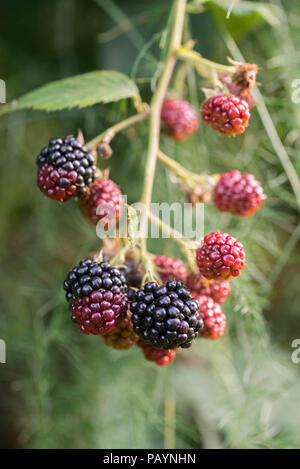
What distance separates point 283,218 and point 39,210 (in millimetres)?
721

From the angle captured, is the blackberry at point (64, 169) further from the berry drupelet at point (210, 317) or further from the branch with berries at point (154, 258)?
the berry drupelet at point (210, 317)

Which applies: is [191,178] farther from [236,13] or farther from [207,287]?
[236,13]

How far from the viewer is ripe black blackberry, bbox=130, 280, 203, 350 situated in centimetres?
61

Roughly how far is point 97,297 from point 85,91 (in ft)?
1.33

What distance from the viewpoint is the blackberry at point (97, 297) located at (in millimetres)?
625

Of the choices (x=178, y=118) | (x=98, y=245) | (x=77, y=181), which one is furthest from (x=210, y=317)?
(x=98, y=245)

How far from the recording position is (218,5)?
0.96 meters

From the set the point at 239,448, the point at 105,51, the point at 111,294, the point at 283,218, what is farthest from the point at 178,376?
the point at 105,51

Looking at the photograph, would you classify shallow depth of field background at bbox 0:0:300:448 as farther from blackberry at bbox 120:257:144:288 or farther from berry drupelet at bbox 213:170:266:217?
blackberry at bbox 120:257:144:288

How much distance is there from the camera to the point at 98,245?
1273 millimetres

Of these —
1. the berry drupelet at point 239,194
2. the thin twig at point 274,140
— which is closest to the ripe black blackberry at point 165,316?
the berry drupelet at point 239,194

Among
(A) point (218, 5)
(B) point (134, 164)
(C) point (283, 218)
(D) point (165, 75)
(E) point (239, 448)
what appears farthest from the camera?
→ (B) point (134, 164)

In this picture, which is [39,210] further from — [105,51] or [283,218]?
[283,218]

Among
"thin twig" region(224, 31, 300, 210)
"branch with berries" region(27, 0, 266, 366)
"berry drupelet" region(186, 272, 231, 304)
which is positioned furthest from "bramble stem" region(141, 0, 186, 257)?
"thin twig" region(224, 31, 300, 210)
